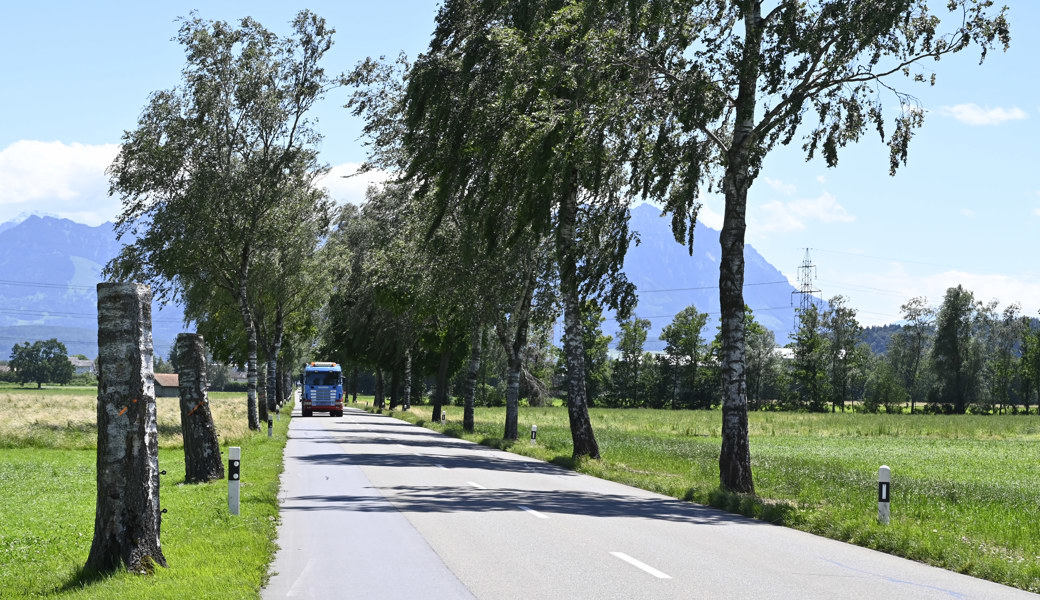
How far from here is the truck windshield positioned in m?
67.2

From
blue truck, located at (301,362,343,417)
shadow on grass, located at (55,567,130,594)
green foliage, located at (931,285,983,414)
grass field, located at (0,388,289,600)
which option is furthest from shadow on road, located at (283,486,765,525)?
green foliage, located at (931,285,983,414)

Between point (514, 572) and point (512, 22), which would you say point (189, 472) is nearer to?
point (514, 572)

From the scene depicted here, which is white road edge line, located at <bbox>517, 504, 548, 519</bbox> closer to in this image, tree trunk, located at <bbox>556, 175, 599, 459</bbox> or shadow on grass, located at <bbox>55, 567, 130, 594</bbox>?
shadow on grass, located at <bbox>55, 567, 130, 594</bbox>

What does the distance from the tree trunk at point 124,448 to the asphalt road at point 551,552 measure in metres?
1.36

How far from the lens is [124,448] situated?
9.63 meters

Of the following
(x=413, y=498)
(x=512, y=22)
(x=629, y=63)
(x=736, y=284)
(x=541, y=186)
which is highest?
(x=512, y=22)

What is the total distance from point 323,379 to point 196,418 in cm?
4850

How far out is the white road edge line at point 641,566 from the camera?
33.7 ft

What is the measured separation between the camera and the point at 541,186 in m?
23.2

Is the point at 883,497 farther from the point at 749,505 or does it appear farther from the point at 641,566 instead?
the point at 641,566

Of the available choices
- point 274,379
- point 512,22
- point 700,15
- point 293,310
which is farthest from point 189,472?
point 274,379

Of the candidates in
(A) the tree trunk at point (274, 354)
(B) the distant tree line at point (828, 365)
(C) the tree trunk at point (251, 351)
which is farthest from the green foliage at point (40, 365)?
(C) the tree trunk at point (251, 351)

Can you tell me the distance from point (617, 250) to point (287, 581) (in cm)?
1789

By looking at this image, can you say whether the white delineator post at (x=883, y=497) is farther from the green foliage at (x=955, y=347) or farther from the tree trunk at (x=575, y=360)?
the green foliage at (x=955, y=347)
